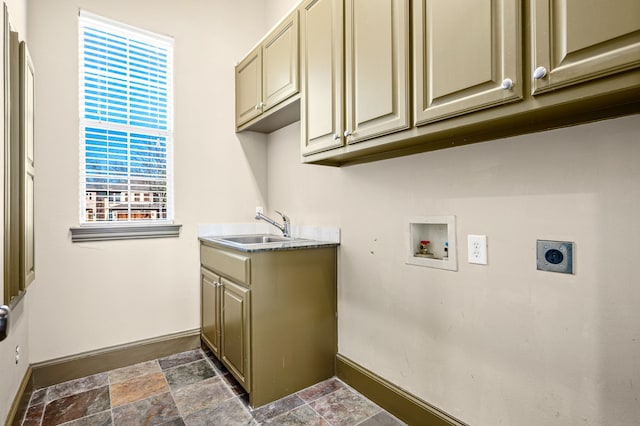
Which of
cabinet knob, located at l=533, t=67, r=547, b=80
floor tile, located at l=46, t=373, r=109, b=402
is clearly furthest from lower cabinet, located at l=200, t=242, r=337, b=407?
cabinet knob, located at l=533, t=67, r=547, b=80

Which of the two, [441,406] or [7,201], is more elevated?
[7,201]

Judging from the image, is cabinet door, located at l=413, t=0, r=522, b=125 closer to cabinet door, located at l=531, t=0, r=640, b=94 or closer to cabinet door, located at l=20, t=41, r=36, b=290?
cabinet door, located at l=531, t=0, r=640, b=94

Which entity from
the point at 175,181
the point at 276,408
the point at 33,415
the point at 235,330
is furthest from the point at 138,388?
the point at 175,181

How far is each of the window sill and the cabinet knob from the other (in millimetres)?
2560

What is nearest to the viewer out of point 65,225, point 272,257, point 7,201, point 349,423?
point 7,201

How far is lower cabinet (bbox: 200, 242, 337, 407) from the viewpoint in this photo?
6.55 ft

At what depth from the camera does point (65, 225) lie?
2.33 metres

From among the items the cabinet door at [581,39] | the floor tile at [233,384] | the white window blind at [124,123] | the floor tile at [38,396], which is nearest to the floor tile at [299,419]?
the floor tile at [233,384]

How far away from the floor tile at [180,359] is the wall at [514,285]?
1.41 meters

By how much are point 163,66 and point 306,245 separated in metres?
1.93

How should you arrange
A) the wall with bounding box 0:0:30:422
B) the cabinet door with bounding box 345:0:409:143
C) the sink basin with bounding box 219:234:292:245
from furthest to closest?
1. the sink basin with bounding box 219:234:292:245
2. the wall with bounding box 0:0:30:422
3. the cabinet door with bounding box 345:0:409:143

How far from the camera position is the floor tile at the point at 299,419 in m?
1.83

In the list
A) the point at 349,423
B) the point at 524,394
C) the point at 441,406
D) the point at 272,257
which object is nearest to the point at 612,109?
the point at 524,394

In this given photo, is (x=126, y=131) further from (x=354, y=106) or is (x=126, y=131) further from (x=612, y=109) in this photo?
(x=612, y=109)
